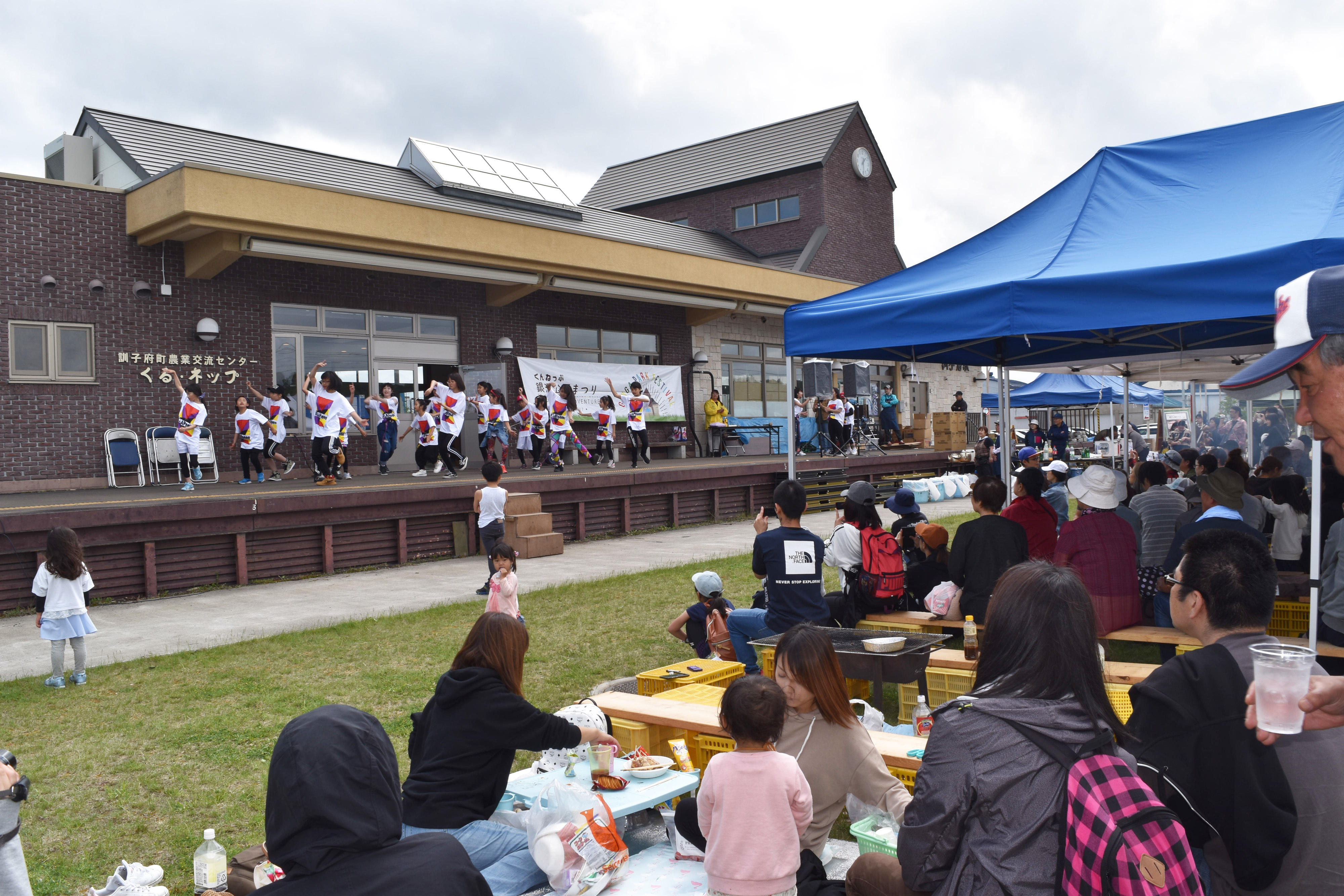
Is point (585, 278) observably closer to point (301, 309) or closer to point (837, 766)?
point (301, 309)

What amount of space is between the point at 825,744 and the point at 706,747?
1331 millimetres

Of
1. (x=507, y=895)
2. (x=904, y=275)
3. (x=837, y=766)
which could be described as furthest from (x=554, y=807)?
(x=904, y=275)

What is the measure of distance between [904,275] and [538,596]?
17.0 ft

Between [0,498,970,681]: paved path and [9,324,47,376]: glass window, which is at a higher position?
[9,324,47,376]: glass window

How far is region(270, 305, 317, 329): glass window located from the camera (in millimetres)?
15578

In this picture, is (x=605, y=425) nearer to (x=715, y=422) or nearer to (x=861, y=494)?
(x=715, y=422)

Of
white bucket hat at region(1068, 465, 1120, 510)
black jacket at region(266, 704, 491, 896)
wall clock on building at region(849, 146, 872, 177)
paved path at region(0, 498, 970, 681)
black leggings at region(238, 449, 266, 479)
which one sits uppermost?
wall clock on building at region(849, 146, 872, 177)

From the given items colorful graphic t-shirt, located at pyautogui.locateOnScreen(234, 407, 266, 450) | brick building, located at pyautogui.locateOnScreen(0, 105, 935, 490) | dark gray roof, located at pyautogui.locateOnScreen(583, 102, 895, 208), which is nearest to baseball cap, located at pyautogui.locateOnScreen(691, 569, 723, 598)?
colorful graphic t-shirt, located at pyautogui.locateOnScreen(234, 407, 266, 450)

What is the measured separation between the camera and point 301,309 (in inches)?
627

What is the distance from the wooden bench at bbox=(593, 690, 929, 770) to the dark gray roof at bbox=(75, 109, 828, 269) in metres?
11.5

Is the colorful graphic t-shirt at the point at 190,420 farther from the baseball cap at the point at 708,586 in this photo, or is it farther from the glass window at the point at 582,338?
the baseball cap at the point at 708,586

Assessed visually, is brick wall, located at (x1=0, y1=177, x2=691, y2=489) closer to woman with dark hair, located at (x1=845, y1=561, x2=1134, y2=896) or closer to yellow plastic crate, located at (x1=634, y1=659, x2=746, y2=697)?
yellow plastic crate, located at (x1=634, y1=659, x2=746, y2=697)

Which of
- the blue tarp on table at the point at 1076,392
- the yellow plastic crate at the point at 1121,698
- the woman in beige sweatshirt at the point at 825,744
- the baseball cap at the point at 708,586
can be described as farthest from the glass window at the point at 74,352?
the blue tarp on table at the point at 1076,392

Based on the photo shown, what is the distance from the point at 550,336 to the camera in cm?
1975
